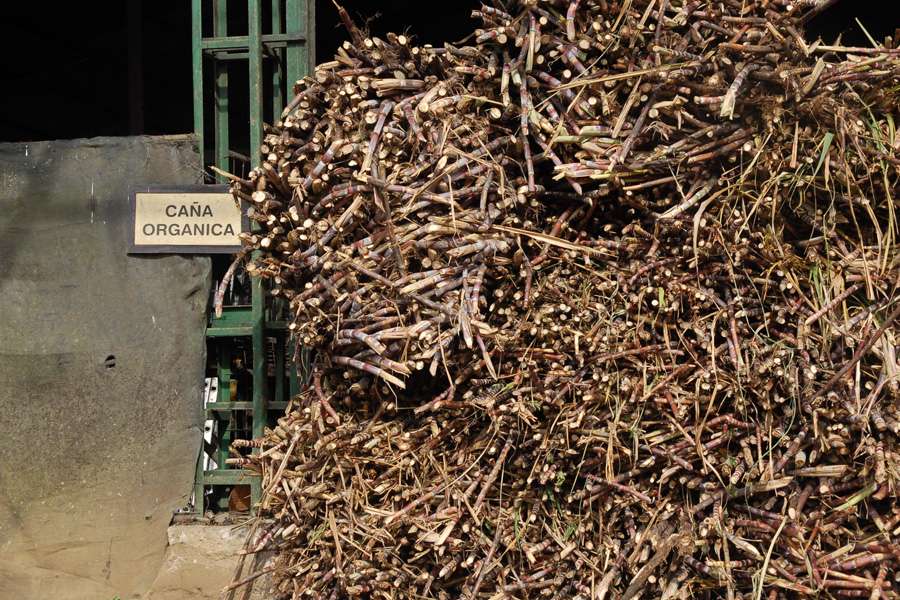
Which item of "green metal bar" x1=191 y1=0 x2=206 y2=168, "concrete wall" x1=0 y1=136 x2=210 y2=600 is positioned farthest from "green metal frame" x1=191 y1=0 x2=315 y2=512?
"concrete wall" x1=0 y1=136 x2=210 y2=600

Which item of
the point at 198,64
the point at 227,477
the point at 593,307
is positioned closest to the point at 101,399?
the point at 227,477

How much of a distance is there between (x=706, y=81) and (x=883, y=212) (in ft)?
3.04

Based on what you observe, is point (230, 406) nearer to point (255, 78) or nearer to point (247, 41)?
point (255, 78)

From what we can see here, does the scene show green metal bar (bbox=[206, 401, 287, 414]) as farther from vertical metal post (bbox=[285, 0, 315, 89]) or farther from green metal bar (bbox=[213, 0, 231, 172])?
vertical metal post (bbox=[285, 0, 315, 89])

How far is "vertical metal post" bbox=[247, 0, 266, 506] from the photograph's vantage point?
14.5 feet

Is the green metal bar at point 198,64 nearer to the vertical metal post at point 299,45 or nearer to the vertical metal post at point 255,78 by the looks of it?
the vertical metal post at point 255,78

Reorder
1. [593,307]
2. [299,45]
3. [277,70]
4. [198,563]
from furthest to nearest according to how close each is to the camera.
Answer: [277,70]
[299,45]
[198,563]
[593,307]

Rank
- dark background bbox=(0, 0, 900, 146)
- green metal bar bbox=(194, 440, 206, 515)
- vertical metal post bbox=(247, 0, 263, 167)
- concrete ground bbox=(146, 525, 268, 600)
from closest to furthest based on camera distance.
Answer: concrete ground bbox=(146, 525, 268, 600), vertical metal post bbox=(247, 0, 263, 167), green metal bar bbox=(194, 440, 206, 515), dark background bbox=(0, 0, 900, 146)

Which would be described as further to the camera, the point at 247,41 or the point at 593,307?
the point at 247,41

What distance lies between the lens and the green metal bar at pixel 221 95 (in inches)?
178

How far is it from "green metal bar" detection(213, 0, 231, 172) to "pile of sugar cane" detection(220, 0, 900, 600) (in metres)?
0.84

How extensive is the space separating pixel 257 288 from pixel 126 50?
588cm

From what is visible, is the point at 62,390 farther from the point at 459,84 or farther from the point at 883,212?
the point at 883,212

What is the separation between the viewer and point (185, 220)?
4.55 metres
